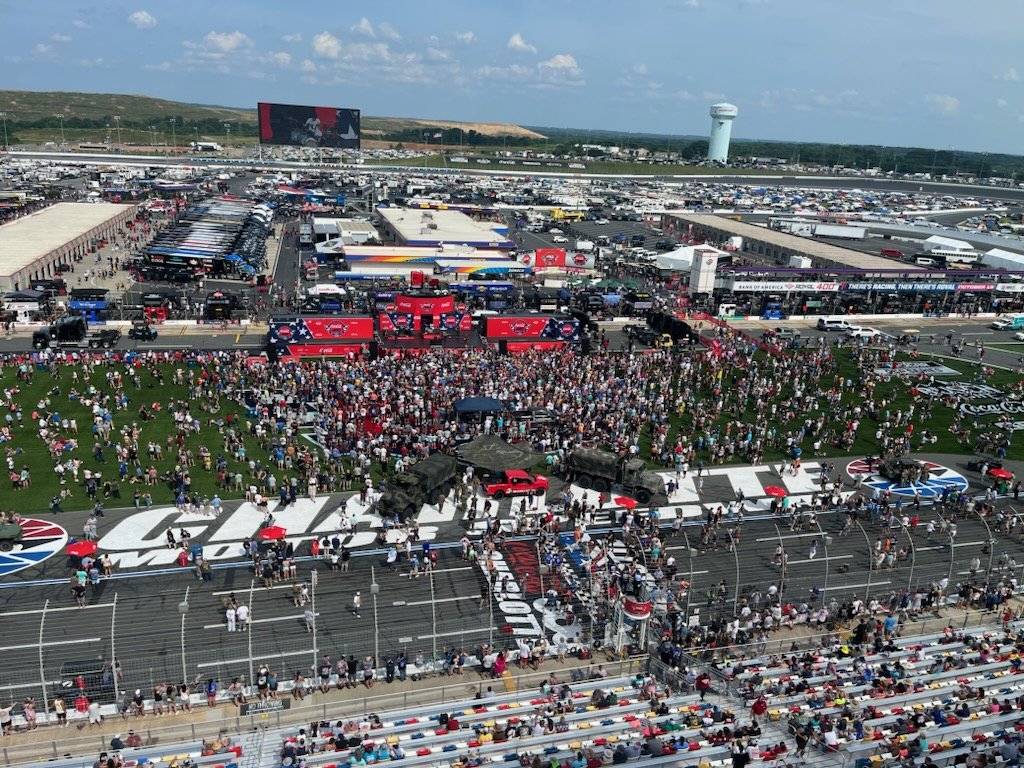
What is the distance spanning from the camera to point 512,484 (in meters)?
28.6

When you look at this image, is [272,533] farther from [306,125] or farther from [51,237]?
[306,125]

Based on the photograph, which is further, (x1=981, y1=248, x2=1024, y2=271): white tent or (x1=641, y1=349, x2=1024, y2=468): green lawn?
(x1=981, y1=248, x2=1024, y2=271): white tent

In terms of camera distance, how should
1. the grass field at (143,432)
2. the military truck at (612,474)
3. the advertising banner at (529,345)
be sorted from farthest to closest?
the advertising banner at (529,345)
the military truck at (612,474)
the grass field at (143,432)

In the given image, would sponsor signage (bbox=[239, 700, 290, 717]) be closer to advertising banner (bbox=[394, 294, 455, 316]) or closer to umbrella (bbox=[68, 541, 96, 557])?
umbrella (bbox=[68, 541, 96, 557])

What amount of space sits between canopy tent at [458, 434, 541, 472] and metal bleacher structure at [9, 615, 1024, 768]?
10636mm

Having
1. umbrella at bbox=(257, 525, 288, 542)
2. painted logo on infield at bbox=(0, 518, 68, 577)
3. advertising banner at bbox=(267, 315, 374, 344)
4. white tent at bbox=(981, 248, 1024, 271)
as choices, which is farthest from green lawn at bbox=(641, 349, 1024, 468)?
white tent at bbox=(981, 248, 1024, 271)

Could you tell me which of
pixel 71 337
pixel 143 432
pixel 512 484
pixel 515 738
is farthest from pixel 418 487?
pixel 71 337

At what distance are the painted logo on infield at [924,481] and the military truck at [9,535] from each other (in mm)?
32300

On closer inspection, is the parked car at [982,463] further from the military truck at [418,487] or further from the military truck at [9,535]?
the military truck at [9,535]

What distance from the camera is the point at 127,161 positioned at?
172 metres

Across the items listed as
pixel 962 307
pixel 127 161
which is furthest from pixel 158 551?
pixel 127 161

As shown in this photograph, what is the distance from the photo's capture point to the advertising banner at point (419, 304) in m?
47.3

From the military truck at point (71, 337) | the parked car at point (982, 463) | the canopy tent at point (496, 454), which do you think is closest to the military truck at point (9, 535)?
the canopy tent at point (496, 454)

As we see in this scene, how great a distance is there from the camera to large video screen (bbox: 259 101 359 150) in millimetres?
139750
